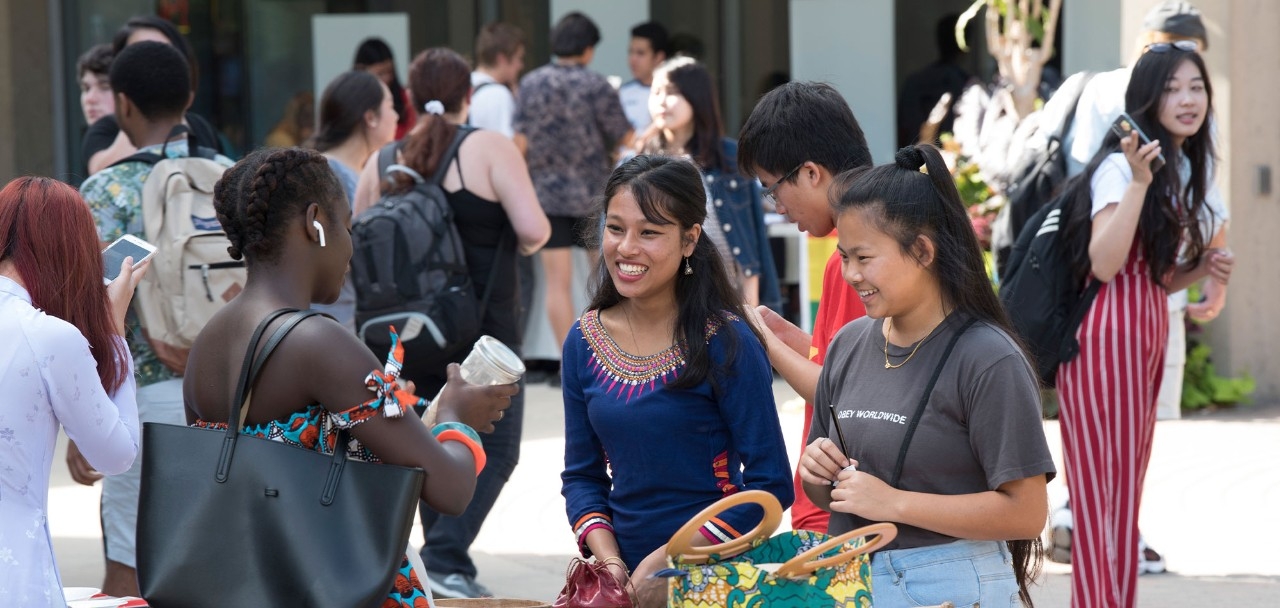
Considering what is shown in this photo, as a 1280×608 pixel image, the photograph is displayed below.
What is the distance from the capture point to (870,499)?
2824 millimetres

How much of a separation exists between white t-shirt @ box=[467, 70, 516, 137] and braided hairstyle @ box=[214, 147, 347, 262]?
686 cm

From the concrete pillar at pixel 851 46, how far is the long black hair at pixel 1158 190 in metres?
8.15

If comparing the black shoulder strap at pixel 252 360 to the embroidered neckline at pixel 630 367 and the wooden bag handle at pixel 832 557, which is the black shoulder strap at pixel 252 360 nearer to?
the embroidered neckline at pixel 630 367

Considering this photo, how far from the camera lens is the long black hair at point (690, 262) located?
126 inches

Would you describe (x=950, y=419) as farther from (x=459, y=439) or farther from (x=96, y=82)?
(x=96, y=82)

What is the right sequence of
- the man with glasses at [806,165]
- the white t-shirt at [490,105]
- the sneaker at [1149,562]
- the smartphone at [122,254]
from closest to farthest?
the man with glasses at [806,165] < the smartphone at [122,254] < the sneaker at [1149,562] < the white t-shirt at [490,105]

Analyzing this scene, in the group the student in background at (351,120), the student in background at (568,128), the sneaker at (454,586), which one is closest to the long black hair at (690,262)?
the sneaker at (454,586)

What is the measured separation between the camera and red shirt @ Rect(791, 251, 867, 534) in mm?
3459

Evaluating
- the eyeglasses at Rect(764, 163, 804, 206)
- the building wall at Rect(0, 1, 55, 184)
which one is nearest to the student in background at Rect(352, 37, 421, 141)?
the building wall at Rect(0, 1, 55, 184)

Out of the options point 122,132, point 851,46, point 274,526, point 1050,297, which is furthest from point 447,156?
point 851,46

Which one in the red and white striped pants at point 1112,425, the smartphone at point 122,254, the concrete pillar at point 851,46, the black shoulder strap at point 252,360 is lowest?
the red and white striped pants at point 1112,425

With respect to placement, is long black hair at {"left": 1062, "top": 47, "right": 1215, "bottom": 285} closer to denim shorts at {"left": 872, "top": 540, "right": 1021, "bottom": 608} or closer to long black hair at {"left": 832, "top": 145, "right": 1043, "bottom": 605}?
long black hair at {"left": 832, "top": 145, "right": 1043, "bottom": 605}

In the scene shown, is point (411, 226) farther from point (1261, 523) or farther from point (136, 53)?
point (1261, 523)

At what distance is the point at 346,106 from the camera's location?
6109 millimetres
